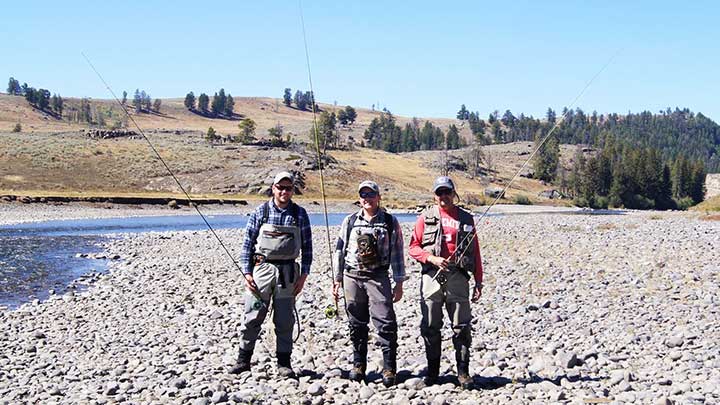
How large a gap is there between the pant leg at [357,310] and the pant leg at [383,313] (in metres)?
0.10

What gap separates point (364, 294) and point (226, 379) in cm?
190

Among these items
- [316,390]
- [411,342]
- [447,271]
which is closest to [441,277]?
[447,271]

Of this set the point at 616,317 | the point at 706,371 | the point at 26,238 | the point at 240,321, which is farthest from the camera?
the point at 26,238

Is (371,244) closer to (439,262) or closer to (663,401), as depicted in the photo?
(439,262)

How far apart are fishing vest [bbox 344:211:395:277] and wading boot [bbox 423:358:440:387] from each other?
1126mm

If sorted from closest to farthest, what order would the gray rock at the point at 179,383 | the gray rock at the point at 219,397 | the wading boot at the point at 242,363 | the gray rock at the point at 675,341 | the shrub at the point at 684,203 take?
the gray rock at the point at 219,397 < the gray rock at the point at 179,383 < the wading boot at the point at 242,363 < the gray rock at the point at 675,341 < the shrub at the point at 684,203

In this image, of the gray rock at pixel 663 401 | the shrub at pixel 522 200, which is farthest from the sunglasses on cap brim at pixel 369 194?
the shrub at pixel 522 200

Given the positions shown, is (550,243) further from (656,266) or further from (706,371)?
(706,371)

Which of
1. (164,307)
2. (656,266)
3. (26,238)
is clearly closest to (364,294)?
(164,307)

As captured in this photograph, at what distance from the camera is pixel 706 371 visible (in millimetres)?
7395

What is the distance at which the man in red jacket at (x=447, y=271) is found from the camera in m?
7.12

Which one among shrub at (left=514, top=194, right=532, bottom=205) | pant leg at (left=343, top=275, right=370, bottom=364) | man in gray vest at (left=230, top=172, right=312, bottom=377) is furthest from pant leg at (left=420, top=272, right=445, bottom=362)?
shrub at (left=514, top=194, right=532, bottom=205)

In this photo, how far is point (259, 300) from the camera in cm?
777

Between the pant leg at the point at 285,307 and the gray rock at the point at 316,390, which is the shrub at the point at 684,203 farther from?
the gray rock at the point at 316,390
